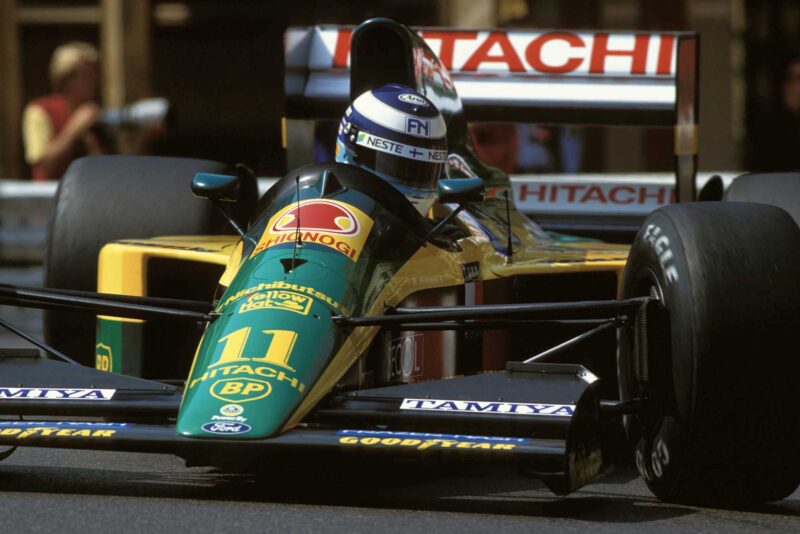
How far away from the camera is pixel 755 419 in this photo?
491 cm

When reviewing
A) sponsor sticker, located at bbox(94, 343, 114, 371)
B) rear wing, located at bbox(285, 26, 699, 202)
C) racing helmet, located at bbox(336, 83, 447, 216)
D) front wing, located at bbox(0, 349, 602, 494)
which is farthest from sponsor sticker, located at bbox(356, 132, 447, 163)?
rear wing, located at bbox(285, 26, 699, 202)

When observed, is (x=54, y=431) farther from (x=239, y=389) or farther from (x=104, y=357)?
(x=104, y=357)

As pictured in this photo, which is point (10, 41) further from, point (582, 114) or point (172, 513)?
point (172, 513)

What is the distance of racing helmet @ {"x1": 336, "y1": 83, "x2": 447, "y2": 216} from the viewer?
6.21 meters

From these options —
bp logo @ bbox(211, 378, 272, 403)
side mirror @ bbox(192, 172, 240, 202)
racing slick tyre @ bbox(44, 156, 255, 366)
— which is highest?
side mirror @ bbox(192, 172, 240, 202)

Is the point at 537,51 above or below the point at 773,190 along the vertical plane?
above

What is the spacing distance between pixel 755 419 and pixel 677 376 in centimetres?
23

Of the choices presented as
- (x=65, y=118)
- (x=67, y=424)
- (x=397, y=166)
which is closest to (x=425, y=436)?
(x=67, y=424)

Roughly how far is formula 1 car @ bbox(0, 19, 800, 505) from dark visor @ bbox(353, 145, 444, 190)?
18cm

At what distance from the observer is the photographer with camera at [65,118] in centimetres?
1065

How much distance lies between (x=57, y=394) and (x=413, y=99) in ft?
6.01

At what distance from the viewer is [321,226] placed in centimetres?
556

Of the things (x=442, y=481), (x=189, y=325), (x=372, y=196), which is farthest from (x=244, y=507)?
(x=189, y=325)

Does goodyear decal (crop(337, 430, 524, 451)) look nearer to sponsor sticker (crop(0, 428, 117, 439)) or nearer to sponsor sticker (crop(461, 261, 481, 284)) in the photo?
sponsor sticker (crop(0, 428, 117, 439))
